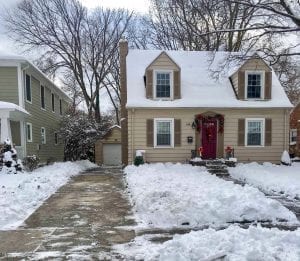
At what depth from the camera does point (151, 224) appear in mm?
7562

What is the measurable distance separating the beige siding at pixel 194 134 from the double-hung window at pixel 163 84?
908 mm

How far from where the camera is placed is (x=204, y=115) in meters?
20.1

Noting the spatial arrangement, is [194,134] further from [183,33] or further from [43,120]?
[183,33]

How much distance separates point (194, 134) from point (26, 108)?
914 cm

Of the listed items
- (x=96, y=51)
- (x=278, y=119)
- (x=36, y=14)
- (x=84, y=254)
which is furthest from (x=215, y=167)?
(x=36, y=14)

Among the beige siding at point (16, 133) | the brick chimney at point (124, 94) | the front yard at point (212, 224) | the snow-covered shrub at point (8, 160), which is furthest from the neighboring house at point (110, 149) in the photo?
the front yard at point (212, 224)

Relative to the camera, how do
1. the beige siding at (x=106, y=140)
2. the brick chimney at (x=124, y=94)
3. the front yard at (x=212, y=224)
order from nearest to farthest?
1. the front yard at (x=212, y=224)
2. the brick chimney at (x=124, y=94)
3. the beige siding at (x=106, y=140)

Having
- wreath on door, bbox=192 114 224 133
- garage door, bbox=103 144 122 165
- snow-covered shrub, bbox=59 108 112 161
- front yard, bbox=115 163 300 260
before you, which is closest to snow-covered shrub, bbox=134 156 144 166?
wreath on door, bbox=192 114 224 133

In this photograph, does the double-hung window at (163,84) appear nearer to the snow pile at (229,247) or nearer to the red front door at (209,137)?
the red front door at (209,137)

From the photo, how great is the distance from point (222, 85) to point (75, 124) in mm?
10453

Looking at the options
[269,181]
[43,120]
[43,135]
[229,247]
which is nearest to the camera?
[229,247]

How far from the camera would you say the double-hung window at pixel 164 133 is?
20016 millimetres

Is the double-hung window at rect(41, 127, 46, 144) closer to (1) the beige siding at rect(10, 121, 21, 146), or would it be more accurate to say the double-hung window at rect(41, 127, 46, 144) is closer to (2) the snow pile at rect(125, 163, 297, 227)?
(1) the beige siding at rect(10, 121, 21, 146)

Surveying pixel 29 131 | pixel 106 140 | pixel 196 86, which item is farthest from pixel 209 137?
pixel 106 140
